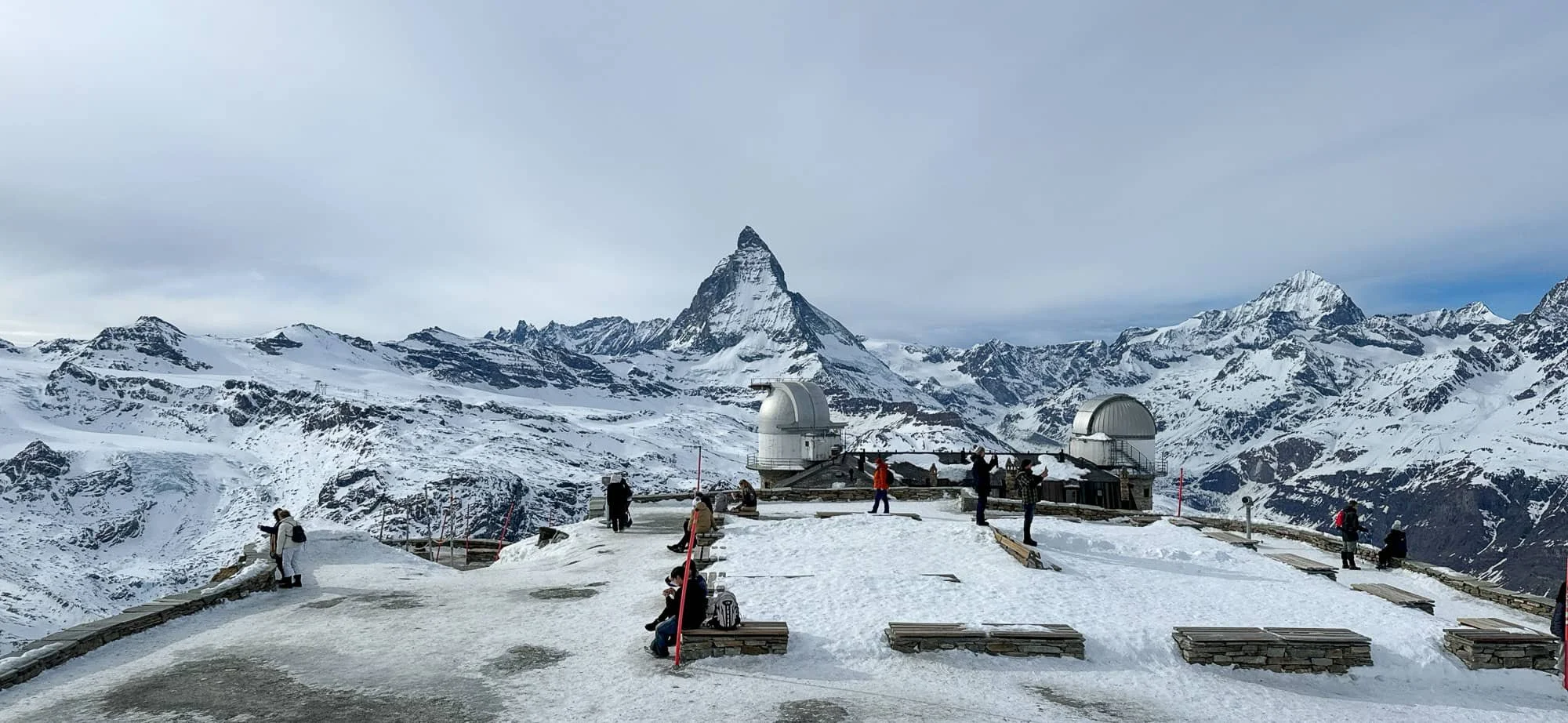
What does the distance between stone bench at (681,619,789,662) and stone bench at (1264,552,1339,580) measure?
15276 mm

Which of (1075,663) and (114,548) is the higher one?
(1075,663)

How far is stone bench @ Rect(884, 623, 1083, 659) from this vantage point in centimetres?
1215

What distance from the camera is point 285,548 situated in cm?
1797

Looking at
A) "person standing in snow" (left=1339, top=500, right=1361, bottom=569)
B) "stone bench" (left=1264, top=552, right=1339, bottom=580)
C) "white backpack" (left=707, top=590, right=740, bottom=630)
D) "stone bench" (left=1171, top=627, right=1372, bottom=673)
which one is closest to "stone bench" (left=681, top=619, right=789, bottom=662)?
"white backpack" (left=707, top=590, right=740, bottom=630)

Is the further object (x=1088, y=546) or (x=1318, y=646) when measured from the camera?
(x=1088, y=546)

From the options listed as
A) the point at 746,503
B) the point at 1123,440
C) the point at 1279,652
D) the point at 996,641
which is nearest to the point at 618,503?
the point at 746,503

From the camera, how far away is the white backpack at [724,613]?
11.9m

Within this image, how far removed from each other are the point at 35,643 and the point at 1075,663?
53.4 ft

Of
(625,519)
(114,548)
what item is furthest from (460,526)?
(625,519)

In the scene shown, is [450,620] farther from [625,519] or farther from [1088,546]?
[1088,546]

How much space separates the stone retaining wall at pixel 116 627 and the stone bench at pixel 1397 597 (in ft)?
79.0

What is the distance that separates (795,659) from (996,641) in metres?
3.16

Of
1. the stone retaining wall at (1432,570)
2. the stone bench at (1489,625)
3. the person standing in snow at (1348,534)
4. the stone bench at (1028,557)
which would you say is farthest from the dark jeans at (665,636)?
the person standing in snow at (1348,534)

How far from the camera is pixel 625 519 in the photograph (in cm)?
2627
